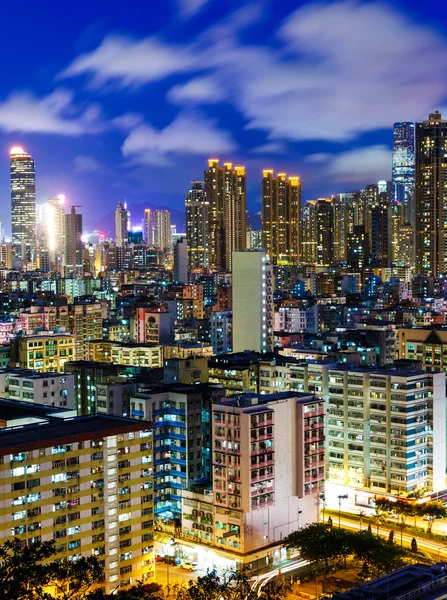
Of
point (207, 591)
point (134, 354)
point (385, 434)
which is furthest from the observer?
point (134, 354)

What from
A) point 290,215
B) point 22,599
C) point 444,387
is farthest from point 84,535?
point 290,215

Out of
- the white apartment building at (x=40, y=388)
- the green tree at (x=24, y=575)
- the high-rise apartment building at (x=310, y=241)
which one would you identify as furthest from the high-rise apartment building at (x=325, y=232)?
the green tree at (x=24, y=575)

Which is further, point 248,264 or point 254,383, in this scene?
point 248,264

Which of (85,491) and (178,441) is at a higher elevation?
(178,441)

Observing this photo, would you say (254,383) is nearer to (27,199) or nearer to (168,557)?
(168,557)

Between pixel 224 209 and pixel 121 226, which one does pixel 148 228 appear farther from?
pixel 224 209

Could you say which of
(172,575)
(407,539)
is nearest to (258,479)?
(172,575)

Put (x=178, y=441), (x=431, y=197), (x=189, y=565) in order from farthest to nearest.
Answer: (x=431, y=197) < (x=178, y=441) < (x=189, y=565)
